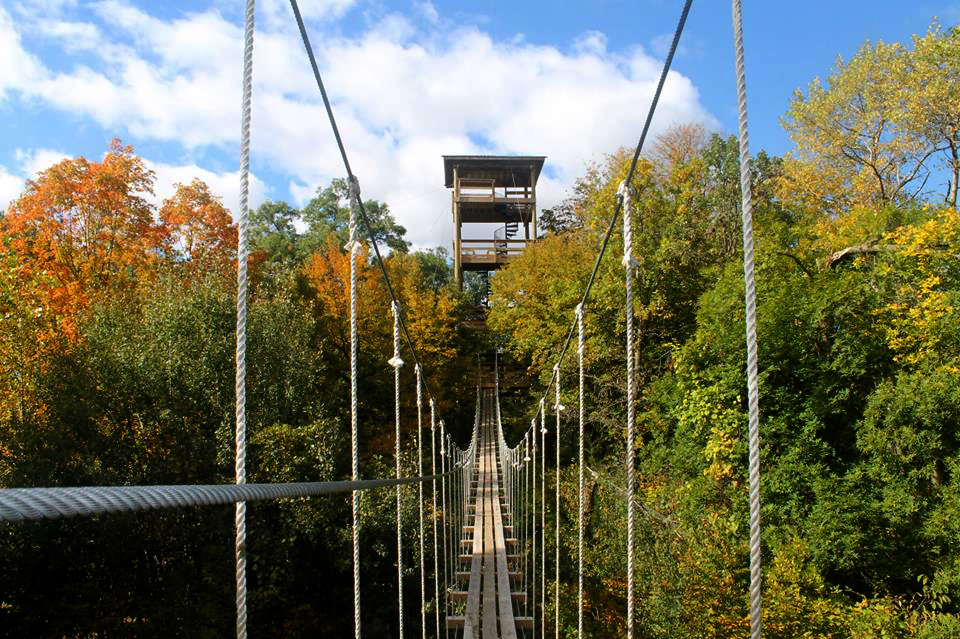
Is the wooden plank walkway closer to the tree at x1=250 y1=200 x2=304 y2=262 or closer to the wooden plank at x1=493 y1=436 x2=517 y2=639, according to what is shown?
the wooden plank at x1=493 y1=436 x2=517 y2=639

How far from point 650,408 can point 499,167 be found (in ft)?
38.1

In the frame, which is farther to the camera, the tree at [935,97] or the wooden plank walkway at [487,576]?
the tree at [935,97]

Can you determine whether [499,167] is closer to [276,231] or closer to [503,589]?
[276,231]

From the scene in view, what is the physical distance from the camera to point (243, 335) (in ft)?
4.86

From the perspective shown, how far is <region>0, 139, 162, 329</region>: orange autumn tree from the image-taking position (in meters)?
9.50

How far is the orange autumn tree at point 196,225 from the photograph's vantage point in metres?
11.8

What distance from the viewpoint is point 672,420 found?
39.2 feet

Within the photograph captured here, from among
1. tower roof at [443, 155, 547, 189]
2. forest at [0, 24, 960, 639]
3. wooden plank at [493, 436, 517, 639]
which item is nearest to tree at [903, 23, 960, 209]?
forest at [0, 24, 960, 639]

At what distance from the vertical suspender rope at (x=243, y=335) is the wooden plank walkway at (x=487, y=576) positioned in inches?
190

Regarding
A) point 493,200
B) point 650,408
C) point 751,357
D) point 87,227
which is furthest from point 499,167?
point 751,357

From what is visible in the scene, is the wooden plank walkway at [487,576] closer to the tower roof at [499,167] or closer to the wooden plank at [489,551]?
the wooden plank at [489,551]

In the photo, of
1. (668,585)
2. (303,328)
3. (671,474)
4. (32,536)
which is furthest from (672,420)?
(32,536)

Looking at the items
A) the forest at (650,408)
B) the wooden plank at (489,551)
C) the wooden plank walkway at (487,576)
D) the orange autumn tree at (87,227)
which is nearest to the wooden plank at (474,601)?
the wooden plank walkway at (487,576)

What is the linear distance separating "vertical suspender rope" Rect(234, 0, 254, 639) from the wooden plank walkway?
15.9 ft
